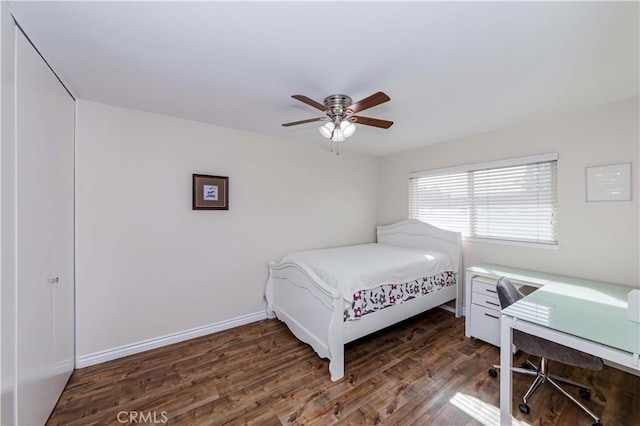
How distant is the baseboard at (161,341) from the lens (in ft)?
7.65

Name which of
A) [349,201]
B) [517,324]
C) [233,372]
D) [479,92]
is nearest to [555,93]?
[479,92]

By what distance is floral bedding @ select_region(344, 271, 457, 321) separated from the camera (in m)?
2.29

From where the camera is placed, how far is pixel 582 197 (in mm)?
2500

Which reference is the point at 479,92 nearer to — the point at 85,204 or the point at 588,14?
the point at 588,14

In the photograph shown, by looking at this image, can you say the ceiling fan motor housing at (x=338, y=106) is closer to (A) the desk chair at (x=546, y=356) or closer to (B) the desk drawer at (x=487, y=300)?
(A) the desk chair at (x=546, y=356)

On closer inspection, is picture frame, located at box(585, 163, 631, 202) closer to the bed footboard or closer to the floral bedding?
the floral bedding

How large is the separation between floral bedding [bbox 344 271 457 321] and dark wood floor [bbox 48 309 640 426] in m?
0.48

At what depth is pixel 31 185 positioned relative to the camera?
1.50 m

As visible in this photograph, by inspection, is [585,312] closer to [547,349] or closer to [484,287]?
[547,349]

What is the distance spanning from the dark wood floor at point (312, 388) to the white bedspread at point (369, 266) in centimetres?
70

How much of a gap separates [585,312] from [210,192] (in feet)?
10.7

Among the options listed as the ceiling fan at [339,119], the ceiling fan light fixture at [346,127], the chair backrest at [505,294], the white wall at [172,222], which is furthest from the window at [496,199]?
the ceiling fan light fixture at [346,127]

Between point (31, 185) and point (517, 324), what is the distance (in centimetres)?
297

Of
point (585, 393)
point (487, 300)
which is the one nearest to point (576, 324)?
point (585, 393)
